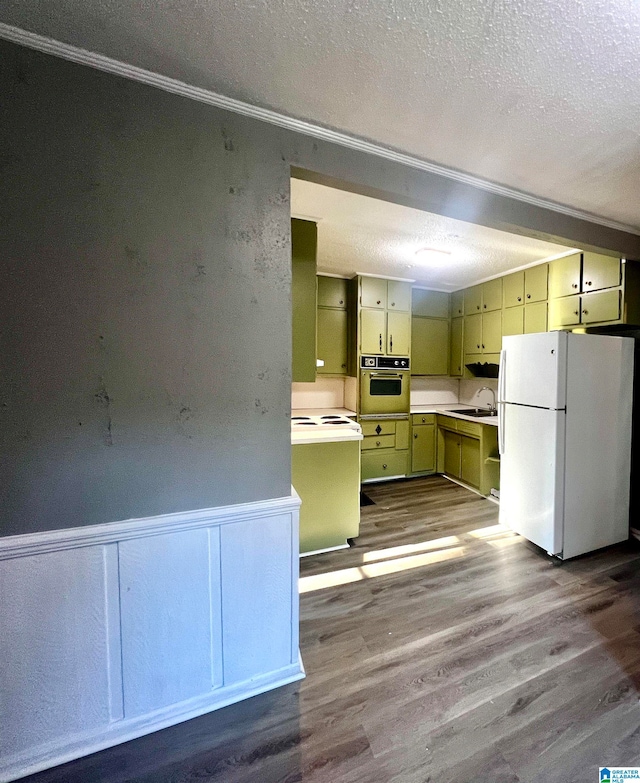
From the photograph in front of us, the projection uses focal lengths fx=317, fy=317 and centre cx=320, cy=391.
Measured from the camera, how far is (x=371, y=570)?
2271 millimetres

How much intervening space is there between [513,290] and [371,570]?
10.7 ft

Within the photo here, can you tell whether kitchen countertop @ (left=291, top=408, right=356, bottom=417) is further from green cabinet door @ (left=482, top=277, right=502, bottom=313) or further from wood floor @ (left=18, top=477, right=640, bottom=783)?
green cabinet door @ (left=482, top=277, right=502, bottom=313)

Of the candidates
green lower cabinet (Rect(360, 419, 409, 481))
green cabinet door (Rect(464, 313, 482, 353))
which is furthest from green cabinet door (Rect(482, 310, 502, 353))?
green lower cabinet (Rect(360, 419, 409, 481))

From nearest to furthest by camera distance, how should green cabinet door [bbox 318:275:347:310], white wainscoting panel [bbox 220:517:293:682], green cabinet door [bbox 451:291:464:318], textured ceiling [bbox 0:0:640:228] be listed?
textured ceiling [bbox 0:0:640:228], white wainscoting panel [bbox 220:517:293:682], green cabinet door [bbox 318:275:347:310], green cabinet door [bbox 451:291:464:318]

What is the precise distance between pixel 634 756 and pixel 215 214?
2.55m

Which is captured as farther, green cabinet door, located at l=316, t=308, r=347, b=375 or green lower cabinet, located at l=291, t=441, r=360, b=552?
green cabinet door, located at l=316, t=308, r=347, b=375

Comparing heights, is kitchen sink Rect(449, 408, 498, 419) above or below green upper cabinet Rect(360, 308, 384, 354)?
below

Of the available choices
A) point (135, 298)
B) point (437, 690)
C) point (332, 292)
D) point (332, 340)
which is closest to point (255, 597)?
point (437, 690)

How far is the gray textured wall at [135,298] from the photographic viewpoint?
1.04m

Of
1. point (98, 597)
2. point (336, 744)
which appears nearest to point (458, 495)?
point (336, 744)

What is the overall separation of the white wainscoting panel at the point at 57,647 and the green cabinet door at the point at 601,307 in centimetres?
371

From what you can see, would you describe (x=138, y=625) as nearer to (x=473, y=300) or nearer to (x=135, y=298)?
(x=135, y=298)

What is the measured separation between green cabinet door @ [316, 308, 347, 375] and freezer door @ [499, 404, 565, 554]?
6.27 feet

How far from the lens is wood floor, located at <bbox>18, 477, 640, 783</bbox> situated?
113cm
